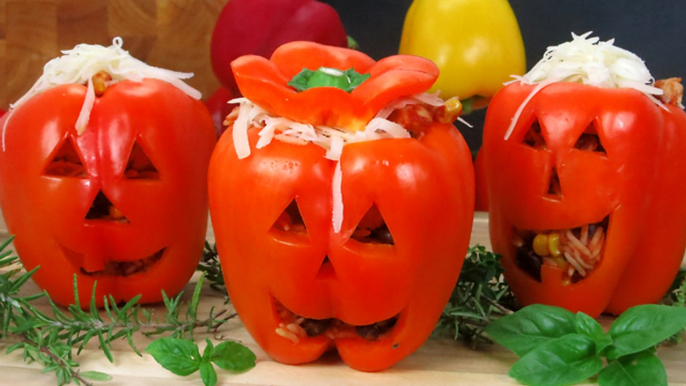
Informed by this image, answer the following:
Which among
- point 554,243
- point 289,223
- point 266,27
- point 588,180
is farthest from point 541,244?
point 266,27

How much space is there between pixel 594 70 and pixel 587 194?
0.22 meters

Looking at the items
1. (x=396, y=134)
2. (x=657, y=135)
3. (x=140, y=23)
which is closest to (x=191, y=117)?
(x=396, y=134)

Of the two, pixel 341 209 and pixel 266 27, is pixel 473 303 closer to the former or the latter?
pixel 341 209

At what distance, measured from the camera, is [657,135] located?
3.94 feet

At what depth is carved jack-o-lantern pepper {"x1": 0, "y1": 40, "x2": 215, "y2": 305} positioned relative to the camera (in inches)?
49.6

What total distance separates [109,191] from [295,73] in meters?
0.38

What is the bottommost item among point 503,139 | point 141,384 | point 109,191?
Result: point 141,384

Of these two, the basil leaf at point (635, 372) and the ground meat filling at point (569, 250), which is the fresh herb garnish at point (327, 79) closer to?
the ground meat filling at point (569, 250)

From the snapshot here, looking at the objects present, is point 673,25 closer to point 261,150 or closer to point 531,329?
point 531,329

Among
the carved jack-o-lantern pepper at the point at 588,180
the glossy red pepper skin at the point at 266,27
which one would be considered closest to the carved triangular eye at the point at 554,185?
the carved jack-o-lantern pepper at the point at 588,180

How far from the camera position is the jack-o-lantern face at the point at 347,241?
3.34 feet

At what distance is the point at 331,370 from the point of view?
3.63 ft

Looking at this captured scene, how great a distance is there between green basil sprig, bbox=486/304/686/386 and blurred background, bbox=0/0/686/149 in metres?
1.34

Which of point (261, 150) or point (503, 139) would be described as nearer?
point (261, 150)
